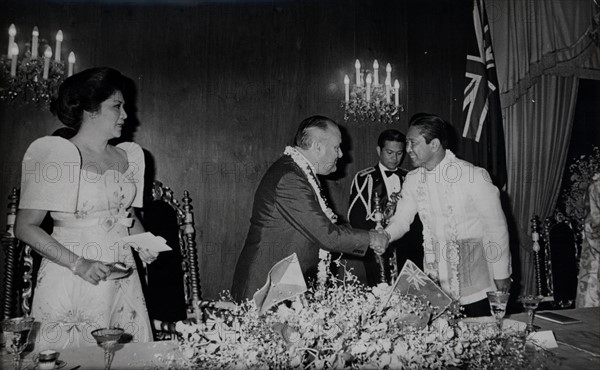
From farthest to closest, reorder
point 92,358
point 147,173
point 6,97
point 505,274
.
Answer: point 147,173
point 6,97
point 505,274
point 92,358

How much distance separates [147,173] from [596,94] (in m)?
4.80

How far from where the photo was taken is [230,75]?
4176 mm

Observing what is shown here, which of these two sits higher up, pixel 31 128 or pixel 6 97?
pixel 6 97

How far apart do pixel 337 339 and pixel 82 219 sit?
1.40 m

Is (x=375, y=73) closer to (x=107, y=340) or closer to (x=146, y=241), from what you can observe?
(x=146, y=241)

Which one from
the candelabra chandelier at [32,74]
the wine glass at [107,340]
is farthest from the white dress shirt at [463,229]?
the candelabra chandelier at [32,74]

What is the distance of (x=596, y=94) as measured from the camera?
488 cm

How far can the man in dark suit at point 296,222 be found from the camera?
2420mm

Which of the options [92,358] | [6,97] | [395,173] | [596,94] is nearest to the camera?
[92,358]

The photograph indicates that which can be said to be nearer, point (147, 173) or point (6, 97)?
point (6, 97)

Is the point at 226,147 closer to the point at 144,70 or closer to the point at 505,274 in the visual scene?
the point at 144,70

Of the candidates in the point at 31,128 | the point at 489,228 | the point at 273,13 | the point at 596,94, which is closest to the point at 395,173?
the point at 489,228

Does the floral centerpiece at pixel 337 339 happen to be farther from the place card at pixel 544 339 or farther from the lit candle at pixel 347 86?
the lit candle at pixel 347 86

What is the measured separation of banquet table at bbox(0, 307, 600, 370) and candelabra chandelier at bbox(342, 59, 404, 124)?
2.91m
